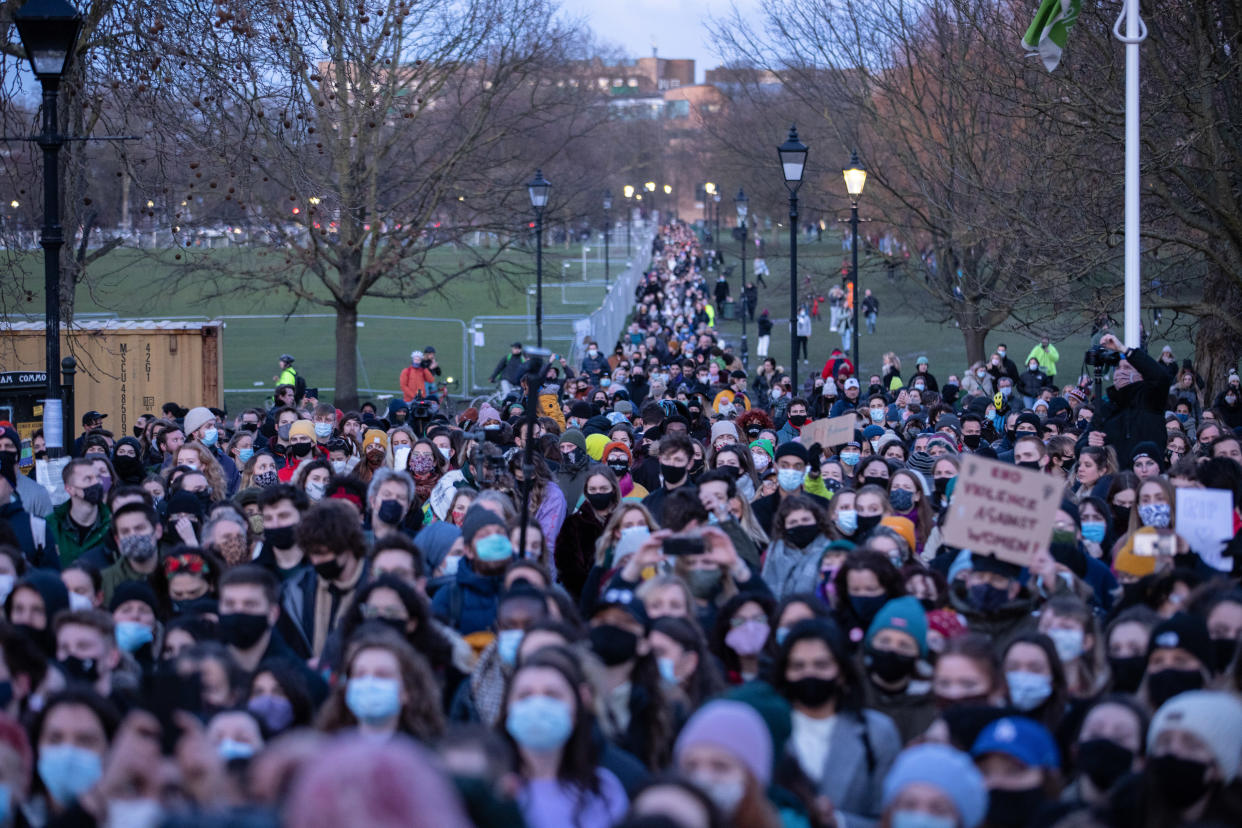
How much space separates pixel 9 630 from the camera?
19.8 ft

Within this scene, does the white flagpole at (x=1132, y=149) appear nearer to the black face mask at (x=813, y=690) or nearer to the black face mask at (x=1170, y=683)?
the black face mask at (x=1170, y=683)

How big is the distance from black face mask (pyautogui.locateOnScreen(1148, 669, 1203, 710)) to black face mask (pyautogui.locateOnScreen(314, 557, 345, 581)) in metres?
3.79

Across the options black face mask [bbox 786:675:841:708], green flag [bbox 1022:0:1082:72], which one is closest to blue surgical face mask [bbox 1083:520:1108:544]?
black face mask [bbox 786:675:841:708]

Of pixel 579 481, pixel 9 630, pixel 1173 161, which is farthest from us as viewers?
pixel 1173 161

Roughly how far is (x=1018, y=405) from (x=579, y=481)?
11.0m

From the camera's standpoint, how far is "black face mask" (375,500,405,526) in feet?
30.3

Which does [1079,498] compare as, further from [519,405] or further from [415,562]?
[519,405]

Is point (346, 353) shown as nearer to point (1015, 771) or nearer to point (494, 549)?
point (494, 549)

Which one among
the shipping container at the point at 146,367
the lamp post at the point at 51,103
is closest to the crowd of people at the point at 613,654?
the lamp post at the point at 51,103

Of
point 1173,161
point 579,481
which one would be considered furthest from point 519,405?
point 1173,161

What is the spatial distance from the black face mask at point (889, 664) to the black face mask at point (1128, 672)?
0.82m

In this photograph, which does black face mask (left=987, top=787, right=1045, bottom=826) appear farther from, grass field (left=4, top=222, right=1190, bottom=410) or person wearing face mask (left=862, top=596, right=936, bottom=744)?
grass field (left=4, top=222, right=1190, bottom=410)

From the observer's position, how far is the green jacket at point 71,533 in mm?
9906

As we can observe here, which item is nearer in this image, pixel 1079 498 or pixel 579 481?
pixel 1079 498
